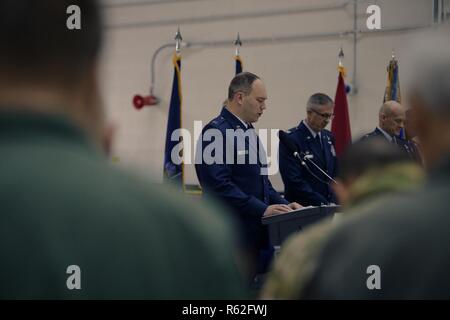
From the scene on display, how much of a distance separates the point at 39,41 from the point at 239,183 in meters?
2.45

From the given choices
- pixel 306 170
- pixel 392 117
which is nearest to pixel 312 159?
pixel 306 170

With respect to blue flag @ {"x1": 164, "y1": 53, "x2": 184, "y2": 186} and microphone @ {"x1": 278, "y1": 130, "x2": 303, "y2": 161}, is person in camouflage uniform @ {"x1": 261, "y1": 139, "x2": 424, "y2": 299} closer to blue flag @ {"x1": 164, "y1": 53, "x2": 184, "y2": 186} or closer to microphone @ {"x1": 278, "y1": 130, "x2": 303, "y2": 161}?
microphone @ {"x1": 278, "y1": 130, "x2": 303, "y2": 161}

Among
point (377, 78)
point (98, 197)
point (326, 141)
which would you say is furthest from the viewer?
point (377, 78)

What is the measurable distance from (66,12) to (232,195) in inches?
92.1

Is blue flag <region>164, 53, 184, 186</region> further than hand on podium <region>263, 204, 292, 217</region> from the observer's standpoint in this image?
Yes

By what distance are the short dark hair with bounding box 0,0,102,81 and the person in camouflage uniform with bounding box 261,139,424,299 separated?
1.27ft

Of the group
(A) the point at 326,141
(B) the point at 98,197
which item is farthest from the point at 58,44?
(A) the point at 326,141

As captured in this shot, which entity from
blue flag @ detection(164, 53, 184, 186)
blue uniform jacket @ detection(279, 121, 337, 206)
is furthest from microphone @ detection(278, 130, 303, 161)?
blue flag @ detection(164, 53, 184, 186)

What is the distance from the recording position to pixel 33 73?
1.71ft

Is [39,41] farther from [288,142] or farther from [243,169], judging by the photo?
[288,142]

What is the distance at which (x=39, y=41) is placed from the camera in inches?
20.8

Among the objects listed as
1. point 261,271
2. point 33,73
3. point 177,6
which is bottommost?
point 261,271

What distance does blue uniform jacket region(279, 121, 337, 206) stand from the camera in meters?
3.39

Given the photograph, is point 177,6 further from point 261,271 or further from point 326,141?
point 261,271
